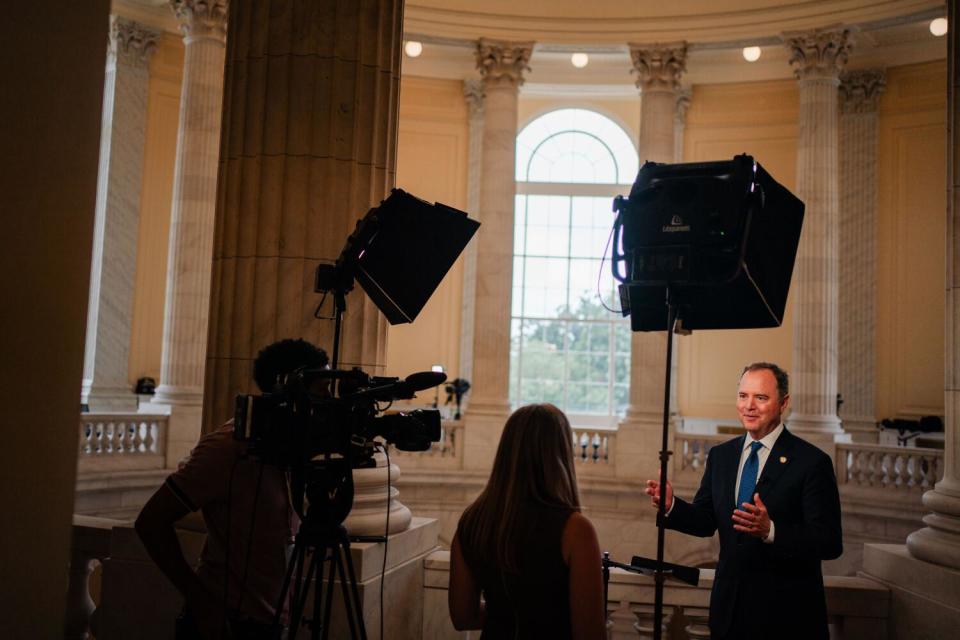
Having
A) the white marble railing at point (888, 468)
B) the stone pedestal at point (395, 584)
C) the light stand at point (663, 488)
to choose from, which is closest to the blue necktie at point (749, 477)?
the light stand at point (663, 488)

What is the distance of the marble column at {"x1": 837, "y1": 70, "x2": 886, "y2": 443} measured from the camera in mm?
16359

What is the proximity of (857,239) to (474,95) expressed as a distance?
854cm

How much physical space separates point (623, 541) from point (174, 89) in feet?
39.5

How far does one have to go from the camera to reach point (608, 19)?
50.9 ft

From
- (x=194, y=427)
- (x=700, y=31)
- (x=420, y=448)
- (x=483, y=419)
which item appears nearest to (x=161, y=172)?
(x=194, y=427)

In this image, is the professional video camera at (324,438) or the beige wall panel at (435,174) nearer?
the professional video camera at (324,438)

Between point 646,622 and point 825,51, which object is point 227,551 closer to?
point 646,622

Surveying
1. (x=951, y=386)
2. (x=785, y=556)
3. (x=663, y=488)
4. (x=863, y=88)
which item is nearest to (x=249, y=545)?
(x=663, y=488)

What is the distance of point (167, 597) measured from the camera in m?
4.57

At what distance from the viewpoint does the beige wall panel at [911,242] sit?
53.0 ft

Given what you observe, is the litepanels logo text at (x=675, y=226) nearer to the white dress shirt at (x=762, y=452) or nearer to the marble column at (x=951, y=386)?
the white dress shirt at (x=762, y=452)

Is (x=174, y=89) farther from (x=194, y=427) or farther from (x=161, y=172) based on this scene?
(x=194, y=427)

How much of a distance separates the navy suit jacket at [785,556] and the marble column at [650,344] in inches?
398

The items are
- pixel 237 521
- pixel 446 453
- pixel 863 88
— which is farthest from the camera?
pixel 863 88
